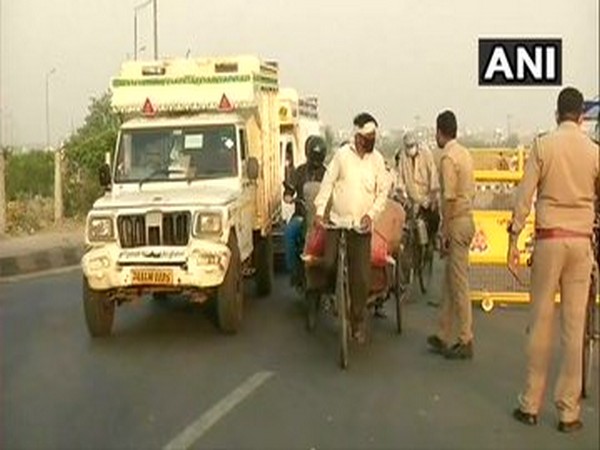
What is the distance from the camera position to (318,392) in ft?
22.3

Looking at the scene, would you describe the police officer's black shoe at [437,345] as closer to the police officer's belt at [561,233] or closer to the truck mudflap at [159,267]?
the truck mudflap at [159,267]

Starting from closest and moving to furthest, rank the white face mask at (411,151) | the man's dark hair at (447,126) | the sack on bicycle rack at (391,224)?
1. the man's dark hair at (447,126)
2. the sack on bicycle rack at (391,224)
3. the white face mask at (411,151)

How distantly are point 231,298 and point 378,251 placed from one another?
61.2 inches

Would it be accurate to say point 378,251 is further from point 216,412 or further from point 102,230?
point 102,230

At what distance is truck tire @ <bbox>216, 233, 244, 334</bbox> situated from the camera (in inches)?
349

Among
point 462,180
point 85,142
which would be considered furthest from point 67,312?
point 85,142

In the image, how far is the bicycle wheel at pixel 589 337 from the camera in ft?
18.7

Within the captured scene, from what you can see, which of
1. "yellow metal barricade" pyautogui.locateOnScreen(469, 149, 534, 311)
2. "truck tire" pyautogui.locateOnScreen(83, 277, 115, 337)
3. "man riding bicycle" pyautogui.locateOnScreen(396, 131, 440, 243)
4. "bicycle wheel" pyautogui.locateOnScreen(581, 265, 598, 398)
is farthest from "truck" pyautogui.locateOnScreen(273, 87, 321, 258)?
"bicycle wheel" pyautogui.locateOnScreen(581, 265, 598, 398)

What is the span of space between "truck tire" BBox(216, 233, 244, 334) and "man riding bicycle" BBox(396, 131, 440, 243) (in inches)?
103

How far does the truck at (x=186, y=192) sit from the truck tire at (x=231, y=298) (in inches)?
0.5

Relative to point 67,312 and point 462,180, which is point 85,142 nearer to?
point 67,312

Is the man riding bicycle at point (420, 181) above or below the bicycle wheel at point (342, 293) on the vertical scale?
above

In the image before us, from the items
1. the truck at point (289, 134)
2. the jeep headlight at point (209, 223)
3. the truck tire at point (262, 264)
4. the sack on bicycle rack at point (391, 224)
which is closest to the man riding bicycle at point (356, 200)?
the sack on bicycle rack at point (391, 224)

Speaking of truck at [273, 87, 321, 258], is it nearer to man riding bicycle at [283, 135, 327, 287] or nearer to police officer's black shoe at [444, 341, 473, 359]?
man riding bicycle at [283, 135, 327, 287]
